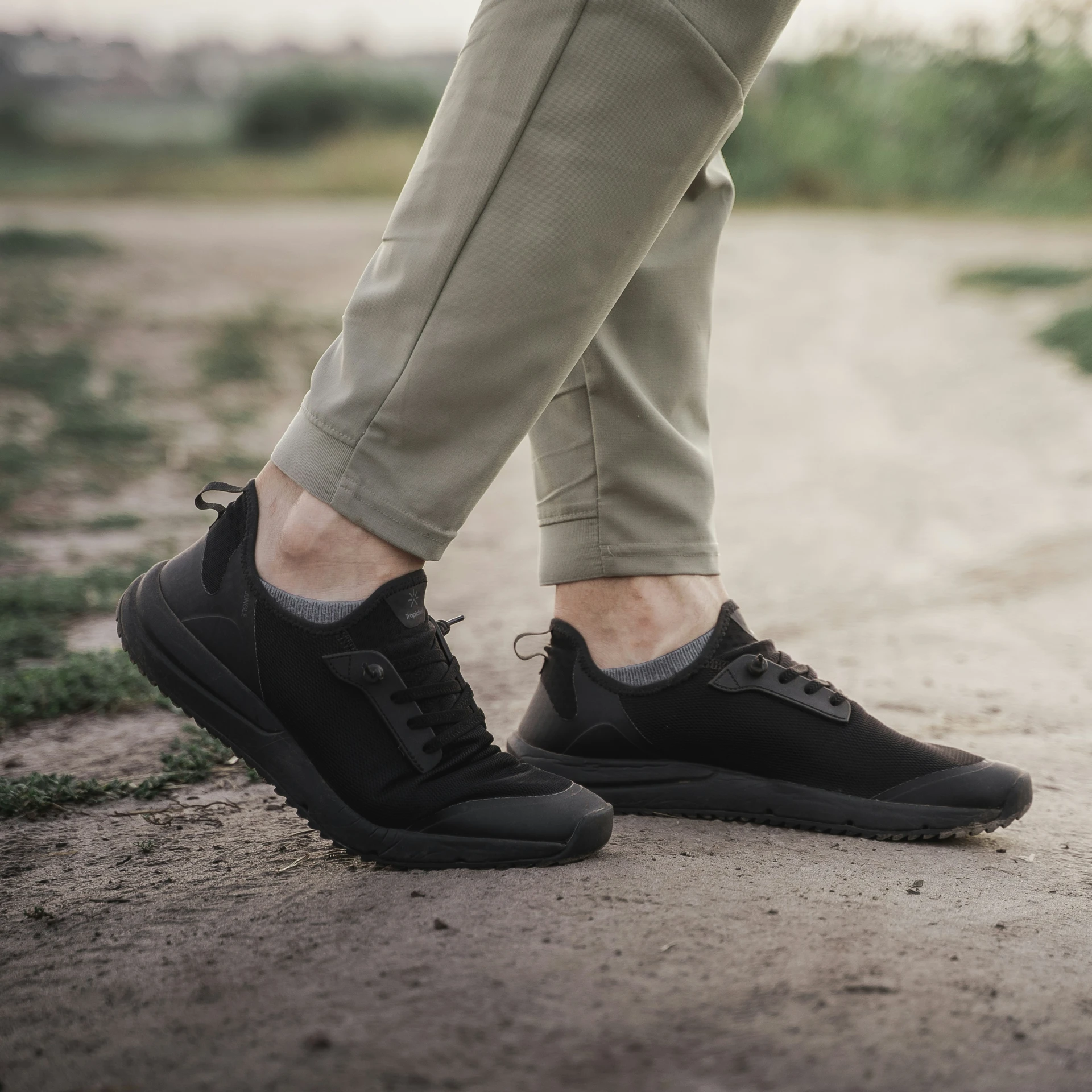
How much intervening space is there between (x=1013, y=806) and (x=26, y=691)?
1.43 m

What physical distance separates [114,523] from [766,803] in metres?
2.31

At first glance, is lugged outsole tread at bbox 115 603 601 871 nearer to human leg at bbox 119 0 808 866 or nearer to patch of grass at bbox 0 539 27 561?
human leg at bbox 119 0 808 866

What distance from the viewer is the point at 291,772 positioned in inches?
44.6

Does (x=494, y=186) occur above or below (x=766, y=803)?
above

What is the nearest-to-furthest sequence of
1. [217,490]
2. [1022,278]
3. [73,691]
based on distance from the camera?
[217,490] < [73,691] < [1022,278]

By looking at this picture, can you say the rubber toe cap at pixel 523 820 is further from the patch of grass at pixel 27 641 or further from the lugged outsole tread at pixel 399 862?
the patch of grass at pixel 27 641

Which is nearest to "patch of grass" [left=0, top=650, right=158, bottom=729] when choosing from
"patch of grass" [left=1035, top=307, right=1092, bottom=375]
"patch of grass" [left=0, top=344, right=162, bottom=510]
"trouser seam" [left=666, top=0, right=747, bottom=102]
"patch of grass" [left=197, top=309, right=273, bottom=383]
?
"trouser seam" [left=666, top=0, right=747, bottom=102]

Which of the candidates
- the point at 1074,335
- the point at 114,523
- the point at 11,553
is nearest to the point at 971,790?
the point at 11,553

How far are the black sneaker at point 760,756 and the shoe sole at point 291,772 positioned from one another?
0.20m

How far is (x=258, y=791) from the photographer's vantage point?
1430 mm

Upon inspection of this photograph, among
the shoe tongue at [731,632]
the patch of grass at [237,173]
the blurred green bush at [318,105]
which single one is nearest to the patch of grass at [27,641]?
the shoe tongue at [731,632]

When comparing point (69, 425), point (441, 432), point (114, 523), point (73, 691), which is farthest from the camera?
point (69, 425)

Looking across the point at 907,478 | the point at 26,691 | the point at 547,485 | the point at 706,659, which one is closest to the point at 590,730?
the point at 706,659

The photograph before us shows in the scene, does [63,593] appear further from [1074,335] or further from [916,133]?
[916,133]
